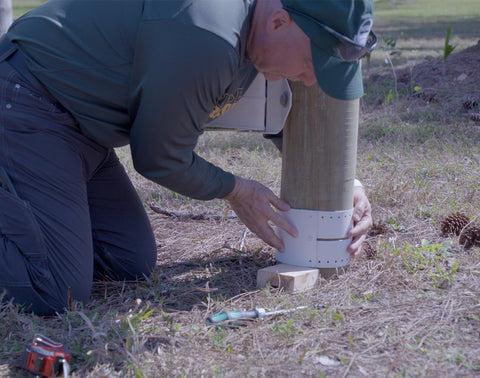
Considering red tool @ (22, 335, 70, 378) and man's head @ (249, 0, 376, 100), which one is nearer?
red tool @ (22, 335, 70, 378)

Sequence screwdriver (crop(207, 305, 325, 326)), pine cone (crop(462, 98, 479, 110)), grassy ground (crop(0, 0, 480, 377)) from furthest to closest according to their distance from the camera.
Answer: pine cone (crop(462, 98, 479, 110)) < screwdriver (crop(207, 305, 325, 326)) < grassy ground (crop(0, 0, 480, 377))

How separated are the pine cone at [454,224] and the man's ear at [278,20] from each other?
151cm

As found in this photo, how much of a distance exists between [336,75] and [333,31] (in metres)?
0.20

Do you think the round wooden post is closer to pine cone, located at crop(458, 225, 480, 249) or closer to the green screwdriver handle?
the green screwdriver handle

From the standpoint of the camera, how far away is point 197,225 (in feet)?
11.5

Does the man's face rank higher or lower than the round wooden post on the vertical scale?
higher

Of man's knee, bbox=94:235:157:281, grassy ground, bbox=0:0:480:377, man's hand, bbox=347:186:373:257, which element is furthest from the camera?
man's knee, bbox=94:235:157:281

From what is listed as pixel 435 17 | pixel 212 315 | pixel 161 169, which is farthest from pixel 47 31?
pixel 435 17

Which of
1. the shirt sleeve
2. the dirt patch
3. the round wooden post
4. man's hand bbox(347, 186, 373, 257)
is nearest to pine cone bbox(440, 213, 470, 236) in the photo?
man's hand bbox(347, 186, 373, 257)

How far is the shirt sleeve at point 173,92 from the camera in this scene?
6.84ft

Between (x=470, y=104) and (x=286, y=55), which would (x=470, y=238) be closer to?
(x=286, y=55)

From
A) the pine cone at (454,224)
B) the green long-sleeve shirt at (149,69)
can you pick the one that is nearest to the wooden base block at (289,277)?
the green long-sleeve shirt at (149,69)

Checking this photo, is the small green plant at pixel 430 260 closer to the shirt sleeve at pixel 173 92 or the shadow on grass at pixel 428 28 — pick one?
the shirt sleeve at pixel 173 92

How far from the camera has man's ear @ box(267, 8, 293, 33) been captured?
2.12m
